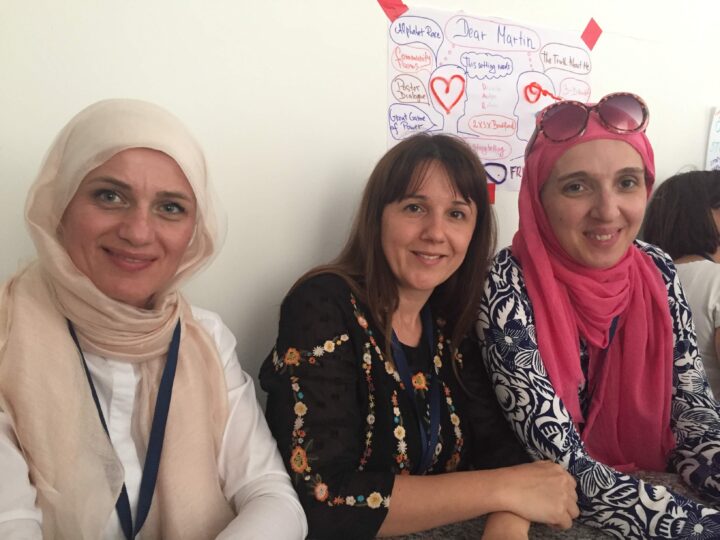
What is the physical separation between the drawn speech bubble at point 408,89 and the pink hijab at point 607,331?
0.41 meters

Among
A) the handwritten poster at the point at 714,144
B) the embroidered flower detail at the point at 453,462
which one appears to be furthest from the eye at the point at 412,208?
the handwritten poster at the point at 714,144

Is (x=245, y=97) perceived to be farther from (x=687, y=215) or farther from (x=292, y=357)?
(x=687, y=215)

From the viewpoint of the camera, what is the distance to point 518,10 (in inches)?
67.4

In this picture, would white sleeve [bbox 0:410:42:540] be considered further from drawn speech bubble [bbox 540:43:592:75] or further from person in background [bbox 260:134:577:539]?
drawn speech bubble [bbox 540:43:592:75]

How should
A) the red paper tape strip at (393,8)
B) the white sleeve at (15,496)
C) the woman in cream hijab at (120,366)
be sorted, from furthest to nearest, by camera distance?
the red paper tape strip at (393,8), the woman in cream hijab at (120,366), the white sleeve at (15,496)

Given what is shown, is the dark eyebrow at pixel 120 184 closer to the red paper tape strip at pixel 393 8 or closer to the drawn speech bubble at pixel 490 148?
the red paper tape strip at pixel 393 8

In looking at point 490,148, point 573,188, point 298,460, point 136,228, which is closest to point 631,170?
point 573,188

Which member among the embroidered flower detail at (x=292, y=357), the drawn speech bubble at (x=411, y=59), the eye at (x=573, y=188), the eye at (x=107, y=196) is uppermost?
the drawn speech bubble at (x=411, y=59)

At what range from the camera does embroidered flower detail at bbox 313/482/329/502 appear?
1.01 m

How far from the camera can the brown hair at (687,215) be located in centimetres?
196

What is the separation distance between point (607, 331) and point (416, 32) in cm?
103

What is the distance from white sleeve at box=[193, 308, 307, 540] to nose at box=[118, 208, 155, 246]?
0.95 feet

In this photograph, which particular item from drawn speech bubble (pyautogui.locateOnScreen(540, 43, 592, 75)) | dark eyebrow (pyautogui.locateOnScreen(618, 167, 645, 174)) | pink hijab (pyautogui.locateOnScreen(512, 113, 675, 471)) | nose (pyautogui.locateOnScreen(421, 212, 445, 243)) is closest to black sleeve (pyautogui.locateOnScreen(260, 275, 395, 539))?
nose (pyautogui.locateOnScreen(421, 212, 445, 243))

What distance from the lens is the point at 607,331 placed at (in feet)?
4.47
